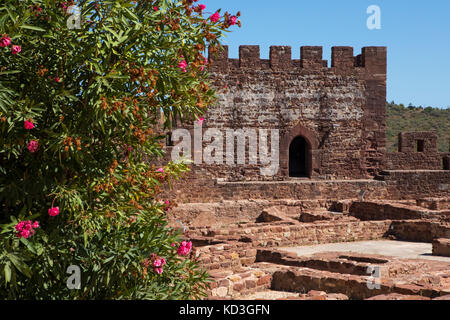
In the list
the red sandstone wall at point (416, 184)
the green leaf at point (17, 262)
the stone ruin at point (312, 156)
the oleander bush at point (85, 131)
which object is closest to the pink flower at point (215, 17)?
the oleander bush at point (85, 131)

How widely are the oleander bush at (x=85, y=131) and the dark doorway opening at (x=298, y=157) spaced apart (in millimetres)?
16858

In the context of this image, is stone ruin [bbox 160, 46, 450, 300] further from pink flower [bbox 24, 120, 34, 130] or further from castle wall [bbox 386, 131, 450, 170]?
pink flower [bbox 24, 120, 34, 130]

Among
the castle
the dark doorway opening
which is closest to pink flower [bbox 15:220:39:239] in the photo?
the castle

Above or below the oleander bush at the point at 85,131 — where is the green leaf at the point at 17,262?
below

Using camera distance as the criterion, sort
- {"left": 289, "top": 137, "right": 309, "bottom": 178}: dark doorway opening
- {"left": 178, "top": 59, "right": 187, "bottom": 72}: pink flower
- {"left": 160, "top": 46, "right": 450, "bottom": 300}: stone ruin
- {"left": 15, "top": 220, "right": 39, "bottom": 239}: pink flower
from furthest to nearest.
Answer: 1. {"left": 289, "top": 137, "right": 309, "bottom": 178}: dark doorway opening
2. {"left": 160, "top": 46, "right": 450, "bottom": 300}: stone ruin
3. {"left": 178, "top": 59, "right": 187, "bottom": 72}: pink flower
4. {"left": 15, "top": 220, "right": 39, "bottom": 239}: pink flower

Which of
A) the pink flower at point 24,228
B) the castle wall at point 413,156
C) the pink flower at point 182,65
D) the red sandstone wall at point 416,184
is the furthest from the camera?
the castle wall at point 413,156

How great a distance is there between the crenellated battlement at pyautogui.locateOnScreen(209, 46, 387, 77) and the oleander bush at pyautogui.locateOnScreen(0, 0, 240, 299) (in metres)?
15.1

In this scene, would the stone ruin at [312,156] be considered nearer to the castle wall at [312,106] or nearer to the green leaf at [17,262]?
the castle wall at [312,106]

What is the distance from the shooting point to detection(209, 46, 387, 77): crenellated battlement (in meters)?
21.2

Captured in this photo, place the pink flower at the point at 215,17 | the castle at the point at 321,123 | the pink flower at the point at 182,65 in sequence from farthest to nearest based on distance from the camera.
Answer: the castle at the point at 321,123, the pink flower at the point at 215,17, the pink flower at the point at 182,65

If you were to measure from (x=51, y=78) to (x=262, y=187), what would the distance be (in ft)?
47.4

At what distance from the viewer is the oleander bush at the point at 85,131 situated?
5.36 meters
